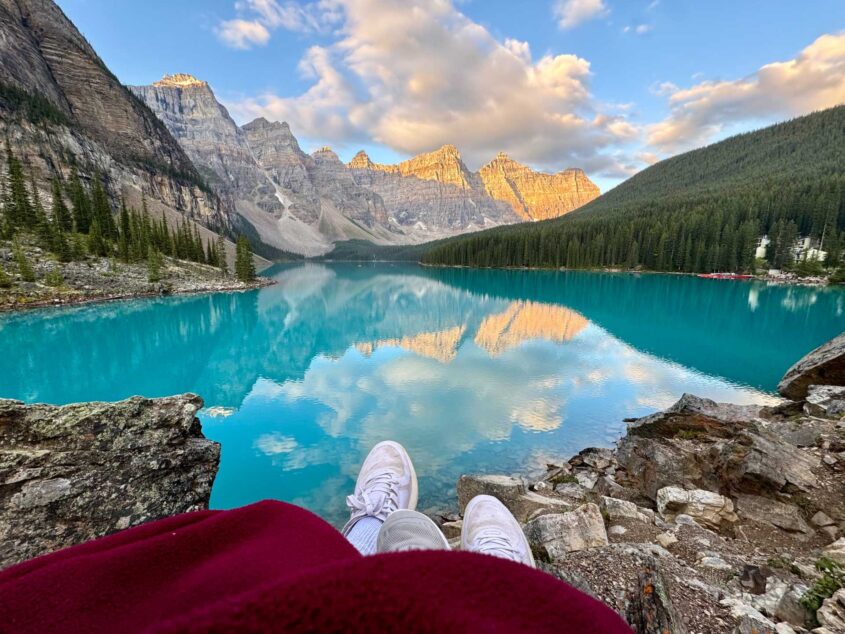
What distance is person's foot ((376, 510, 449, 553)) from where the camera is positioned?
2.23 meters

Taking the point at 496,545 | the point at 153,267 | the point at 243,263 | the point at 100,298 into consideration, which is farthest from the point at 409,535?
the point at 243,263

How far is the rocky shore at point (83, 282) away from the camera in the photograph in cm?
3216

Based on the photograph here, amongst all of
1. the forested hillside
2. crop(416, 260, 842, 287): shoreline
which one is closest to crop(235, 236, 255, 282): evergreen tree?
crop(416, 260, 842, 287): shoreline

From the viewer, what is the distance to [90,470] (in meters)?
3.29

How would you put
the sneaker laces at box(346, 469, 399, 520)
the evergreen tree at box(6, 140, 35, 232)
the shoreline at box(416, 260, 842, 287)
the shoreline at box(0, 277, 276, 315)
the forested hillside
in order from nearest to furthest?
the sneaker laces at box(346, 469, 399, 520) → the shoreline at box(0, 277, 276, 315) → the evergreen tree at box(6, 140, 35, 232) → the shoreline at box(416, 260, 842, 287) → the forested hillside

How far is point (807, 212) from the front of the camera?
79.9 meters

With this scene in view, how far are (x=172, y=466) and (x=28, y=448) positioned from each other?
112cm

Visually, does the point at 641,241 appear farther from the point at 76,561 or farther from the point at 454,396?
the point at 76,561

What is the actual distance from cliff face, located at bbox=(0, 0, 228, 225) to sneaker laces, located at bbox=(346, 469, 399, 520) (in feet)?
310

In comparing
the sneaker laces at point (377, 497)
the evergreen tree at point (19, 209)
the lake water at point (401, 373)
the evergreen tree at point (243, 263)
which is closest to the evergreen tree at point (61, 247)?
the evergreen tree at point (19, 209)

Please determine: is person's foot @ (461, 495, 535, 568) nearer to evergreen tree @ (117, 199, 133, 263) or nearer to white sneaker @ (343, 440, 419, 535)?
white sneaker @ (343, 440, 419, 535)

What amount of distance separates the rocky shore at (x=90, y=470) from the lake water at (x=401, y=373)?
4809 millimetres

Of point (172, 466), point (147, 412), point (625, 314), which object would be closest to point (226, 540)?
point (172, 466)

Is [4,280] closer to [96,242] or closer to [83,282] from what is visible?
[83,282]
